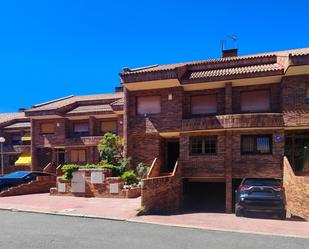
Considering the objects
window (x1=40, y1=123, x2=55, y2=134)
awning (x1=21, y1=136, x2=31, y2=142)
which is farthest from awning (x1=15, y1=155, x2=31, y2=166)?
window (x1=40, y1=123, x2=55, y2=134)

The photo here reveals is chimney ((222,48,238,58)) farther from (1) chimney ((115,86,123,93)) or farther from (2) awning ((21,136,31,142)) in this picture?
(2) awning ((21,136,31,142))

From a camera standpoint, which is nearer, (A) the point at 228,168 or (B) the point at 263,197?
(B) the point at 263,197

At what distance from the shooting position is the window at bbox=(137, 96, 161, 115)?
64.4 feet

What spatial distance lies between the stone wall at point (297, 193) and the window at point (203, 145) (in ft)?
14.3

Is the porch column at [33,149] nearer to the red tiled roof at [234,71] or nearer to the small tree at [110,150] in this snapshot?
the small tree at [110,150]

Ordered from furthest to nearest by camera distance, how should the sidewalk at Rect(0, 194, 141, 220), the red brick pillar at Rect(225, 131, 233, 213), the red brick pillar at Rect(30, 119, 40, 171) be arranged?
the red brick pillar at Rect(30, 119, 40, 171) < the red brick pillar at Rect(225, 131, 233, 213) < the sidewalk at Rect(0, 194, 141, 220)

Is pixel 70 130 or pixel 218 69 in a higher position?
pixel 218 69

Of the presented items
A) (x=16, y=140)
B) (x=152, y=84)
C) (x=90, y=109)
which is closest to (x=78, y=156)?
(x=90, y=109)

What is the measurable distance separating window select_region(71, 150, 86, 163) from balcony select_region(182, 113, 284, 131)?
1377 cm

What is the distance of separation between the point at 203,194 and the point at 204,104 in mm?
6668

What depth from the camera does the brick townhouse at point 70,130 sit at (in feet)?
91.4

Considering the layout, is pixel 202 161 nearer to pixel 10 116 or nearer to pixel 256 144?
pixel 256 144

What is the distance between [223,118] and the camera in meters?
17.6

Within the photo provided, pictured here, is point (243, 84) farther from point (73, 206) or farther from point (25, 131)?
point (25, 131)
